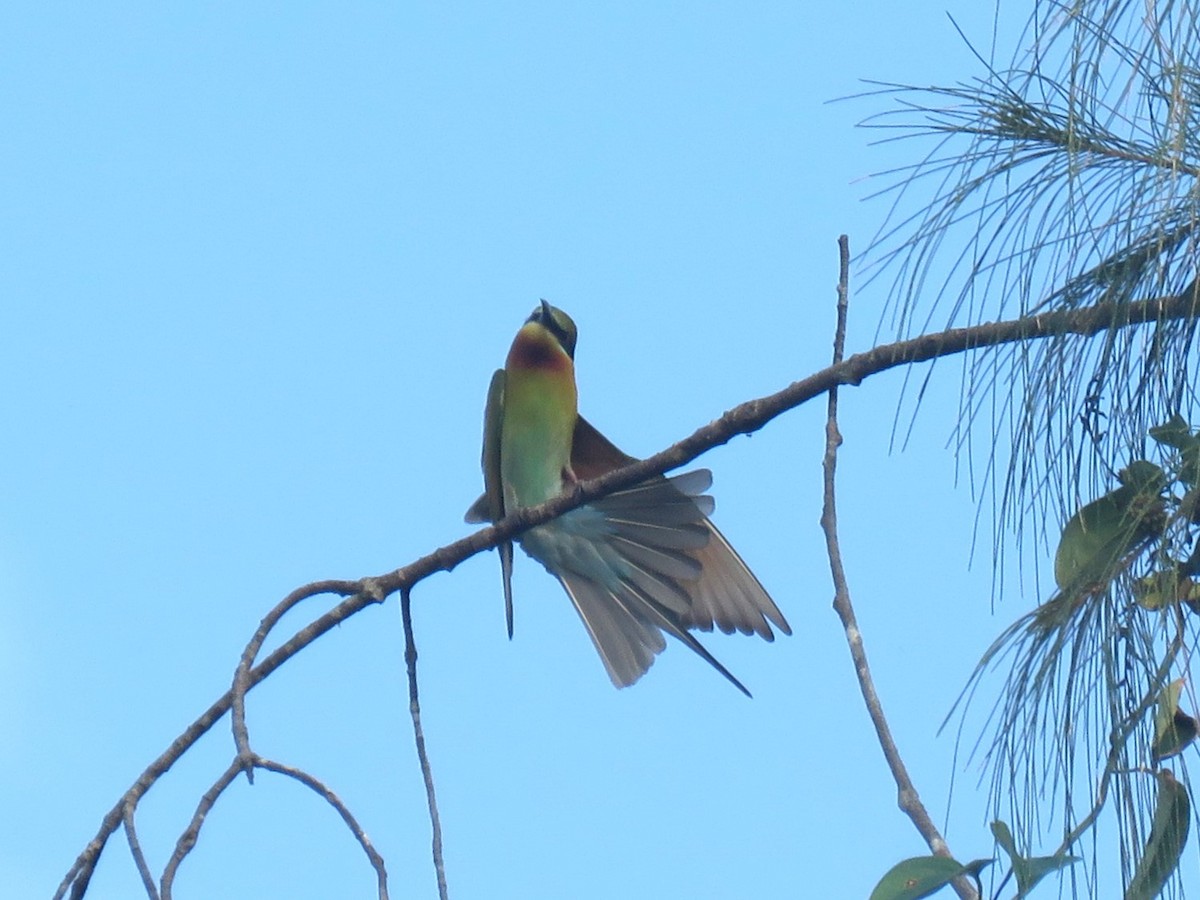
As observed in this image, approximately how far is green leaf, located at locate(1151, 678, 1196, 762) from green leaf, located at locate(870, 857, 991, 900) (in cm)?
24

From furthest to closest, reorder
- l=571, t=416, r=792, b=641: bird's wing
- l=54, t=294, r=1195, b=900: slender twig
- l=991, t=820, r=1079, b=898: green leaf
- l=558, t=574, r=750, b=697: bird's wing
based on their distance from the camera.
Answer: l=558, t=574, r=750, b=697: bird's wing → l=571, t=416, r=792, b=641: bird's wing → l=54, t=294, r=1195, b=900: slender twig → l=991, t=820, r=1079, b=898: green leaf

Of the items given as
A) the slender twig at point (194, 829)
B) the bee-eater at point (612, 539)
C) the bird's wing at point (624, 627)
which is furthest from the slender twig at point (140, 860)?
the bird's wing at point (624, 627)

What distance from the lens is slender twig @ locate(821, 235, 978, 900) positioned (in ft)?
5.43

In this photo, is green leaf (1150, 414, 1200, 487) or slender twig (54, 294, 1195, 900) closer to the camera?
green leaf (1150, 414, 1200, 487)

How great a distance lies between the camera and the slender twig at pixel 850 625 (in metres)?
1.66

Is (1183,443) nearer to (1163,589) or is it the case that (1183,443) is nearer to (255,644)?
(1163,589)

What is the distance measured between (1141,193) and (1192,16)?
21 cm

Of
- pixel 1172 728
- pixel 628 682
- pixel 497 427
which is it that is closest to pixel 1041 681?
pixel 1172 728

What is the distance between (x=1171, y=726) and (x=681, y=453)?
0.94 meters

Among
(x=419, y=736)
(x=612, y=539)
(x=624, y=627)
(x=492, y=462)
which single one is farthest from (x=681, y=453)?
(x=492, y=462)

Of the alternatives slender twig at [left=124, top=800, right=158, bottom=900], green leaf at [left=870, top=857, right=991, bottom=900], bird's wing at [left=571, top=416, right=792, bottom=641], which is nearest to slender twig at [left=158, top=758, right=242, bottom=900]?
slender twig at [left=124, top=800, right=158, bottom=900]

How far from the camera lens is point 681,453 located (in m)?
2.42

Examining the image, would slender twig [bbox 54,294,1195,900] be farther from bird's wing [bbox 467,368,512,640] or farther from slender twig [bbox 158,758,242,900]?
bird's wing [bbox 467,368,512,640]

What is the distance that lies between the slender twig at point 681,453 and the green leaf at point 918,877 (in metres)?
0.66
